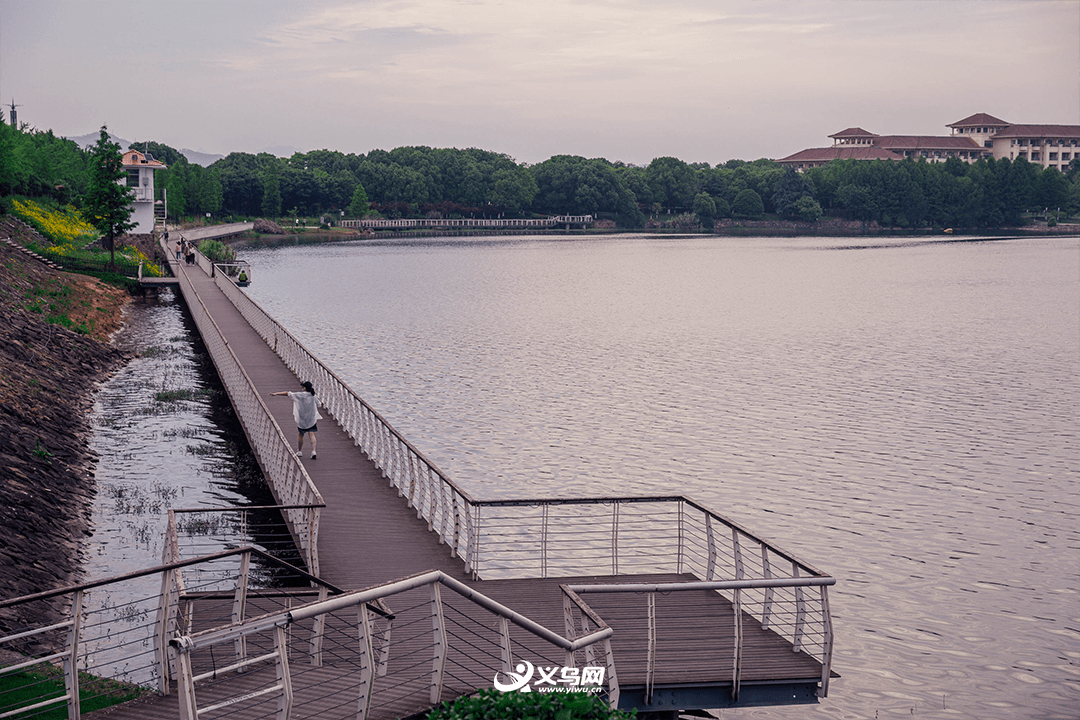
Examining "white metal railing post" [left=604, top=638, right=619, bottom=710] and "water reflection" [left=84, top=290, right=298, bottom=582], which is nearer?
"white metal railing post" [left=604, top=638, right=619, bottom=710]

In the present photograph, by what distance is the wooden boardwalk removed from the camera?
11484 millimetres

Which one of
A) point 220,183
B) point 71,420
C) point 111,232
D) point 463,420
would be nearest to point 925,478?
point 463,420

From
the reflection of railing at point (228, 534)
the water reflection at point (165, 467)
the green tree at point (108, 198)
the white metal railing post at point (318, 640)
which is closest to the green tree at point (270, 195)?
the green tree at point (108, 198)

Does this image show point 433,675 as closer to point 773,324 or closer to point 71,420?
point 71,420

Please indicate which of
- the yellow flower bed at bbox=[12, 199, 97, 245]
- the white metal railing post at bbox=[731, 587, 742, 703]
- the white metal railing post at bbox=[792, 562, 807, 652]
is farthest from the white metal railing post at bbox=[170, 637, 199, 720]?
the yellow flower bed at bbox=[12, 199, 97, 245]

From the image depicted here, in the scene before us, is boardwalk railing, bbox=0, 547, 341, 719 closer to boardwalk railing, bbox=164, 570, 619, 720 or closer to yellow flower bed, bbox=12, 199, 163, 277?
boardwalk railing, bbox=164, 570, 619, 720

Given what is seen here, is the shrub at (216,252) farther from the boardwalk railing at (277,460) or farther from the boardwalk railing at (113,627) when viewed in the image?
the boardwalk railing at (113,627)

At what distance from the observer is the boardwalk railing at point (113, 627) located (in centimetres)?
892

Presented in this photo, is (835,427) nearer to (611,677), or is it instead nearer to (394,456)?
(394,456)

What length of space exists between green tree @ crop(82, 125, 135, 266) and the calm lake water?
38.3 ft

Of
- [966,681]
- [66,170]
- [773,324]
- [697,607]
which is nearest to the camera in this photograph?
[697,607]

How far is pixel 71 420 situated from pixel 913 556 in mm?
23218

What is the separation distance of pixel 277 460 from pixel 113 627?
4.93 m

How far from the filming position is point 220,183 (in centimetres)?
16112
